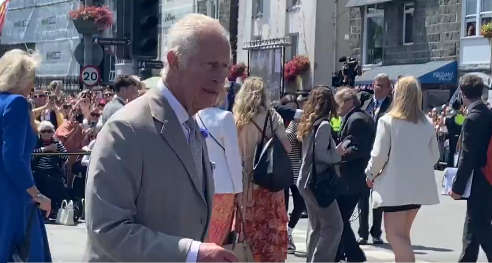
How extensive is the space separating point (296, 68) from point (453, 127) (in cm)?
1667

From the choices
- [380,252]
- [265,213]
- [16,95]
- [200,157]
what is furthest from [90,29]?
[200,157]

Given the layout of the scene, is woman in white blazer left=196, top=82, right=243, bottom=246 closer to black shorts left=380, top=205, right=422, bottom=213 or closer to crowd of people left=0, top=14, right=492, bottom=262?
crowd of people left=0, top=14, right=492, bottom=262

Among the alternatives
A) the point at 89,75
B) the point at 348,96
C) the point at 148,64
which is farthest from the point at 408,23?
the point at 348,96

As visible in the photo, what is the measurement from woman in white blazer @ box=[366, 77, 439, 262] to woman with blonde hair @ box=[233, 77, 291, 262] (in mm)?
840

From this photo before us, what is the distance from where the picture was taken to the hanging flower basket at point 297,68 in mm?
40469

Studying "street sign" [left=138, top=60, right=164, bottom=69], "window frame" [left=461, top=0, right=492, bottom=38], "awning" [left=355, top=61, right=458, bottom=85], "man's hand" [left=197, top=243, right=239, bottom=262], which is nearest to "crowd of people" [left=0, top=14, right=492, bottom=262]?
"man's hand" [left=197, top=243, right=239, bottom=262]

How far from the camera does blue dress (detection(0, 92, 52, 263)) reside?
5.81 m

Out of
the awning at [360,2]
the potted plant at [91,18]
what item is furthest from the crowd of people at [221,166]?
the awning at [360,2]

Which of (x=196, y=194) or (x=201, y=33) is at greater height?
(x=201, y=33)

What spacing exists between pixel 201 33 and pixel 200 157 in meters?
0.47

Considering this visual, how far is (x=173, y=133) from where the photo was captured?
11.0ft

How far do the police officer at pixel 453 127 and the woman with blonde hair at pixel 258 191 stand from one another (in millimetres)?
16143

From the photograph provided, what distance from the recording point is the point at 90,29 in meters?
25.0

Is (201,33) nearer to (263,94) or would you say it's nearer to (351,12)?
(263,94)
